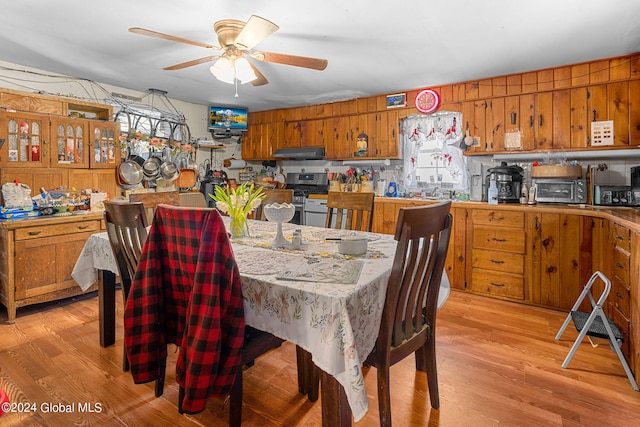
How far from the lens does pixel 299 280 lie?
1308 mm

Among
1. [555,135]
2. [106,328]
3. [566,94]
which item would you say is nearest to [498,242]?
[555,135]

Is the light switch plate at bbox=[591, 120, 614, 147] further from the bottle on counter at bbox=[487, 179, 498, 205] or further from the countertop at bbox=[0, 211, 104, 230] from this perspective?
the countertop at bbox=[0, 211, 104, 230]

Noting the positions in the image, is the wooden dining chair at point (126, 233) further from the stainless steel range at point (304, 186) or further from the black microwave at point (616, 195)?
the black microwave at point (616, 195)

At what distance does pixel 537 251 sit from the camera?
319 centimetres

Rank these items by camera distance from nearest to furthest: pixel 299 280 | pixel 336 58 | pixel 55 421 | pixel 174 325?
pixel 299 280 < pixel 174 325 < pixel 55 421 < pixel 336 58

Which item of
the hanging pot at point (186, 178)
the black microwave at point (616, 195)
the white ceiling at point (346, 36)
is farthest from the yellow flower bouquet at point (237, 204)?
the black microwave at point (616, 195)

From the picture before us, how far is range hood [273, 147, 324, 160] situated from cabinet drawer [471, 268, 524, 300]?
2527 mm

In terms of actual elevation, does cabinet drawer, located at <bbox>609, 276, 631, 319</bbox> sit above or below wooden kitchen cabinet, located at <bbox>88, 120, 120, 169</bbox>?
below

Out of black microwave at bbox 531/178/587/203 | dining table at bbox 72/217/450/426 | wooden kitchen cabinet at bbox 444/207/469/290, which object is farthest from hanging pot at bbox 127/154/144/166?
black microwave at bbox 531/178/587/203

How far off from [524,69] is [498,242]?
1.72 meters

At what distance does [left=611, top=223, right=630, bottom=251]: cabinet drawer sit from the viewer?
2.19 metres

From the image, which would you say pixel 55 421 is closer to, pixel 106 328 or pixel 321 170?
pixel 106 328

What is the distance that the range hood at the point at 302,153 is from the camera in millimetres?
4852

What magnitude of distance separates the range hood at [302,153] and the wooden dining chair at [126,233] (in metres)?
3.24
